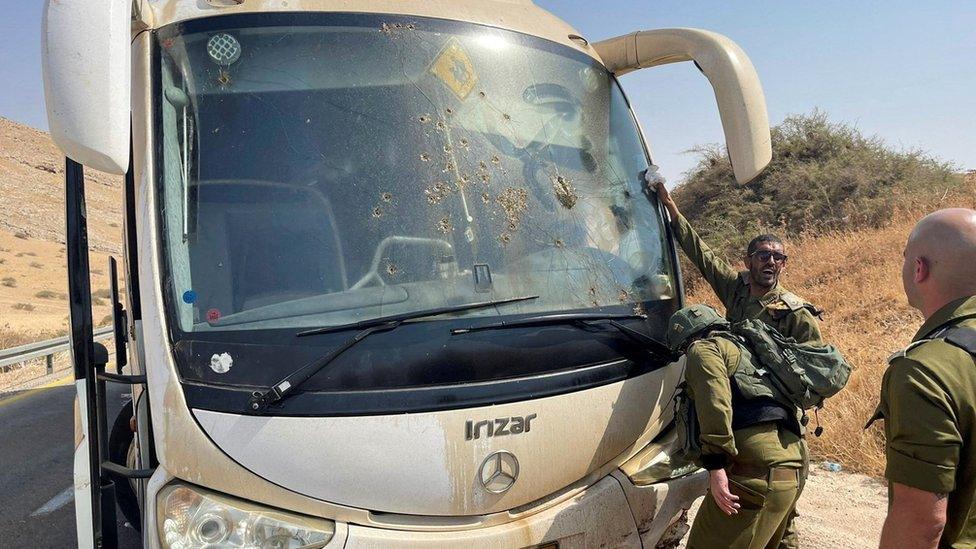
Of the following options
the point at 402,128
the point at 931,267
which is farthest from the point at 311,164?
the point at 931,267

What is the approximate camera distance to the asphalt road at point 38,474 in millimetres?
4457

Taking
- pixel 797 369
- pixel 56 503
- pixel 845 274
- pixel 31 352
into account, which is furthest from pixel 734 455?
pixel 31 352

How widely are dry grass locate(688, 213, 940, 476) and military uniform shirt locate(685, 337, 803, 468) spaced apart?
2.71 metres

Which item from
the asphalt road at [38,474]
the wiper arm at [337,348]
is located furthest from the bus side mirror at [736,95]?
the asphalt road at [38,474]

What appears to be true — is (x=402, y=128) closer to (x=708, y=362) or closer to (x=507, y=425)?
(x=507, y=425)

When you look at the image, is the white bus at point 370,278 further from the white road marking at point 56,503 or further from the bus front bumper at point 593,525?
the white road marking at point 56,503

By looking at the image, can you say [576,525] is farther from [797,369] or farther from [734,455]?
[797,369]

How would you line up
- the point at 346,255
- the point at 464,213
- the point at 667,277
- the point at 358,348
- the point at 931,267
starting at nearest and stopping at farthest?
the point at 931,267
the point at 358,348
the point at 346,255
the point at 464,213
the point at 667,277

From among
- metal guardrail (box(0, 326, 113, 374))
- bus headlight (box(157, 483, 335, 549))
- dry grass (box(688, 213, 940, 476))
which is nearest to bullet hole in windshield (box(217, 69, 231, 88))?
bus headlight (box(157, 483, 335, 549))

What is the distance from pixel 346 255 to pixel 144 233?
0.66m

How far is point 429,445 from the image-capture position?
2.23 meters

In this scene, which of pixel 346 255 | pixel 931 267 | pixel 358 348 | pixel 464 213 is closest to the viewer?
pixel 931 267

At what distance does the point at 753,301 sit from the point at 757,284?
0.09m

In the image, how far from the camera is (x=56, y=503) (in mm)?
4984
